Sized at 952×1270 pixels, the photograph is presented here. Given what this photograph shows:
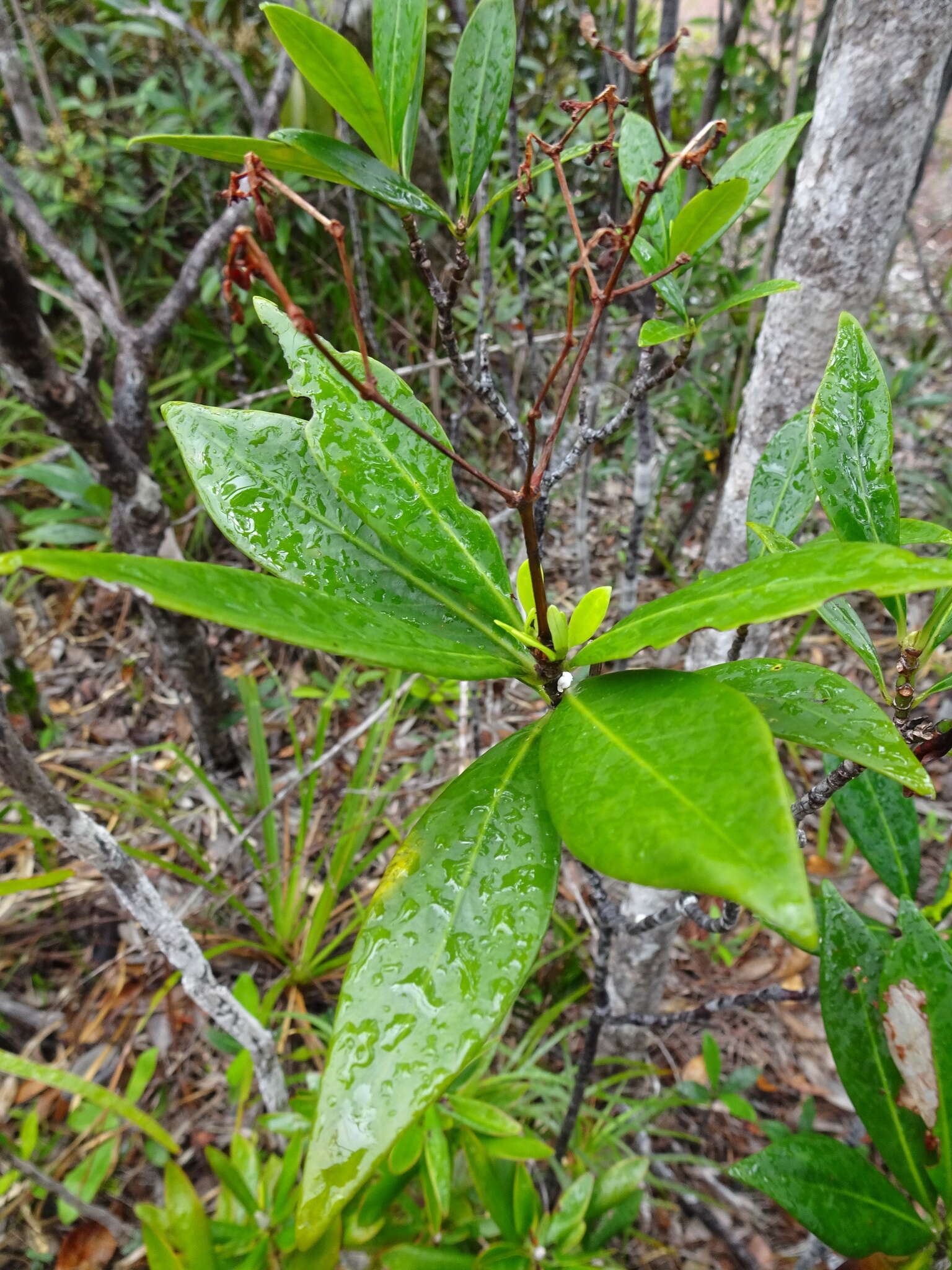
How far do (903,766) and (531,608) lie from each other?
29cm

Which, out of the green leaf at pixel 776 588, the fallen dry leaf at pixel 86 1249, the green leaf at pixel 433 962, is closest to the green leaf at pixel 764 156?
the green leaf at pixel 776 588

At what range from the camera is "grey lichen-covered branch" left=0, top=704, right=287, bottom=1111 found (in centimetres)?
80

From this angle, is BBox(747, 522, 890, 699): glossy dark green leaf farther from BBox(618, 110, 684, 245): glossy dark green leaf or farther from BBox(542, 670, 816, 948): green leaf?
BBox(618, 110, 684, 245): glossy dark green leaf

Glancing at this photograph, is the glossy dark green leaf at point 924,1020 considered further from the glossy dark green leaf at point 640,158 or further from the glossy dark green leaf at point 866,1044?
the glossy dark green leaf at point 640,158

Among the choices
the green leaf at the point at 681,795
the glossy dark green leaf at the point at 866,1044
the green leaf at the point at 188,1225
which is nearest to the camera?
Result: the green leaf at the point at 681,795

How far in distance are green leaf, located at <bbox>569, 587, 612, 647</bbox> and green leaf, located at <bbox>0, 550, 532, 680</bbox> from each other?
11 centimetres

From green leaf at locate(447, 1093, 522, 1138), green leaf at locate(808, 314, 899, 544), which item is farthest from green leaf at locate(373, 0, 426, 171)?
green leaf at locate(447, 1093, 522, 1138)

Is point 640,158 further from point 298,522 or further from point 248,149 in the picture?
point 298,522

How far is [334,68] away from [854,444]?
0.49 metres

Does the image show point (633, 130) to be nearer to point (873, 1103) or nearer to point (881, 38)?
point (881, 38)

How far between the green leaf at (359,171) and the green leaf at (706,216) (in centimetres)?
20

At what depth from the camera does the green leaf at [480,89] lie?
0.63 meters

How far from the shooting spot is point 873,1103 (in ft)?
2.40

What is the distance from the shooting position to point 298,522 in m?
0.54
